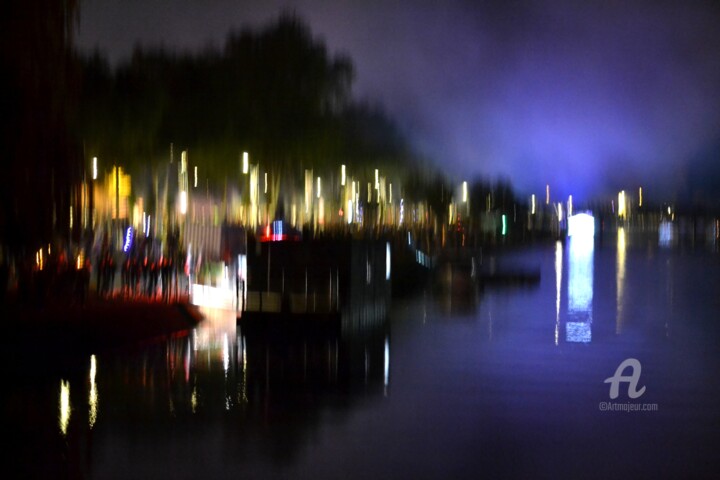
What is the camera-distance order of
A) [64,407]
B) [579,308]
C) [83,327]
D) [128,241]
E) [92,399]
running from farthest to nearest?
[128,241] → [579,308] → [83,327] → [92,399] → [64,407]

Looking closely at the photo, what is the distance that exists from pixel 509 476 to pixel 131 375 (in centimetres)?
644

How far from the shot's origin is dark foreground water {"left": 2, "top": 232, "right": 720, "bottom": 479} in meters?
8.65

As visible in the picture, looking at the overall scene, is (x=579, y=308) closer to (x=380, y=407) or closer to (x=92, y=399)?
(x=380, y=407)

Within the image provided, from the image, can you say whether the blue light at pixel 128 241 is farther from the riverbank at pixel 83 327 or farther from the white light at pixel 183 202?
the riverbank at pixel 83 327

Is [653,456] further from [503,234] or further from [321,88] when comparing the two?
[503,234]

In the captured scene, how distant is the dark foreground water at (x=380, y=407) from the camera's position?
8.65m

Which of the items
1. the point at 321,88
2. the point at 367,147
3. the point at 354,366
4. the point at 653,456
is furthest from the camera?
the point at 367,147

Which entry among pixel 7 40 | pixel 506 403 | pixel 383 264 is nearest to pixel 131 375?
pixel 506 403

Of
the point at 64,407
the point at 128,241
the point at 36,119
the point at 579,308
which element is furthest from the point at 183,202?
the point at 64,407

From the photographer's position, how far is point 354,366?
14375 millimetres

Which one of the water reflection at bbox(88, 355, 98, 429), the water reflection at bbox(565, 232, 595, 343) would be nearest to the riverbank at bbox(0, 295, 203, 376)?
the water reflection at bbox(88, 355, 98, 429)

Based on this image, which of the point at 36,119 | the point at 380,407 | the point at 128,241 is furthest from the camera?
the point at 128,241

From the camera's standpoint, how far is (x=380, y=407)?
11.3 m

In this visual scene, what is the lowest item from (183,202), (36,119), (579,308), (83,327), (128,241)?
(579,308)
